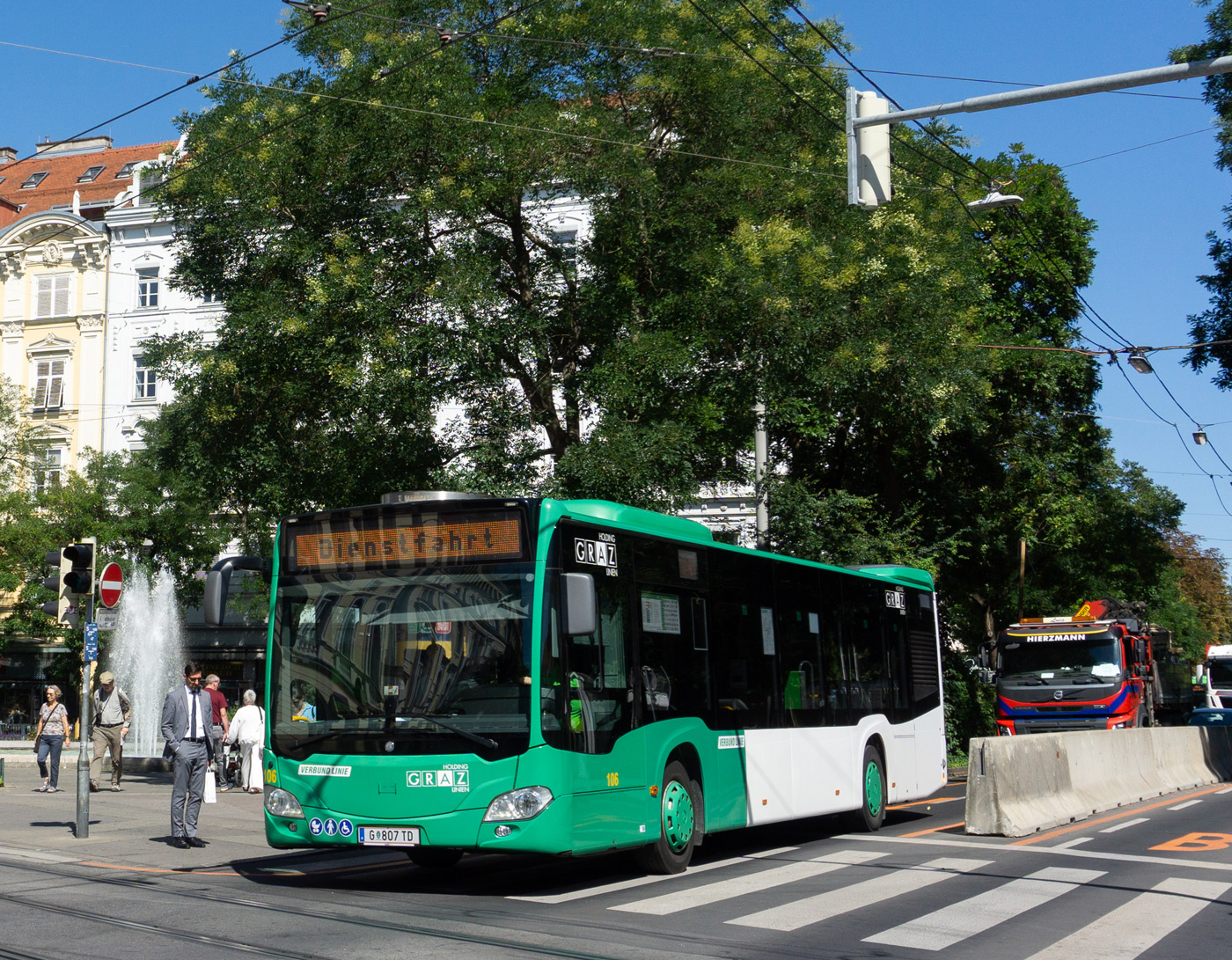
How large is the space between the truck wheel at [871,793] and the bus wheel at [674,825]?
161 inches

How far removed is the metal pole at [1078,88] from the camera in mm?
8820

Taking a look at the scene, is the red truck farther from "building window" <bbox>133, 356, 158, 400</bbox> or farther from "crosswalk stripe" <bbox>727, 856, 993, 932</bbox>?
"building window" <bbox>133, 356, 158, 400</bbox>

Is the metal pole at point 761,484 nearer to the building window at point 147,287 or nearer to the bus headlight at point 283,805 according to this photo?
the bus headlight at point 283,805

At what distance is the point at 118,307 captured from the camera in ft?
170

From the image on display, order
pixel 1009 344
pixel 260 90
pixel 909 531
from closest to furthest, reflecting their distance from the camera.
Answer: pixel 260 90 < pixel 909 531 < pixel 1009 344

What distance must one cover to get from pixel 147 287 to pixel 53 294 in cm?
405

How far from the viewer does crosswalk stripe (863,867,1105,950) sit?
8.12m

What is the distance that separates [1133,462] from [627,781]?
123ft

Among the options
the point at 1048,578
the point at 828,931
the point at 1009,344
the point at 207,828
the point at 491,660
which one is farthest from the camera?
the point at 1048,578

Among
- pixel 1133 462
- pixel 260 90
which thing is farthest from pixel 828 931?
pixel 1133 462

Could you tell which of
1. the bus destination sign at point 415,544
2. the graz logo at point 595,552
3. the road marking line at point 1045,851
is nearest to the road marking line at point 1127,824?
the road marking line at point 1045,851

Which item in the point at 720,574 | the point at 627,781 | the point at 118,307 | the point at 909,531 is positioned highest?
the point at 118,307

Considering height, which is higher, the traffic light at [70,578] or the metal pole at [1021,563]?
the metal pole at [1021,563]

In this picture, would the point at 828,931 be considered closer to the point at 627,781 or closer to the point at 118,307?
the point at 627,781
